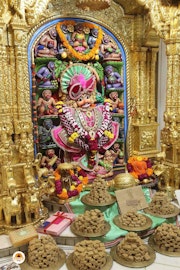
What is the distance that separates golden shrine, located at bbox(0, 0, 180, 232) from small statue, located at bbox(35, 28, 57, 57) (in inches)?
1.2

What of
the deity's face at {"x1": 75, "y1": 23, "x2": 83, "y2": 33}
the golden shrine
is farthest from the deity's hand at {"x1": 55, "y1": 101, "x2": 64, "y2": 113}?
the deity's face at {"x1": 75, "y1": 23, "x2": 83, "y2": 33}

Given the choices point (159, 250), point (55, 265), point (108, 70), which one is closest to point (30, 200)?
point (55, 265)

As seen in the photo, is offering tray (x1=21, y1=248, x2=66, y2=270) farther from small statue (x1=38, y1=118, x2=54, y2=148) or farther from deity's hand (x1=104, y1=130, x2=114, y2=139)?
deity's hand (x1=104, y1=130, x2=114, y2=139)

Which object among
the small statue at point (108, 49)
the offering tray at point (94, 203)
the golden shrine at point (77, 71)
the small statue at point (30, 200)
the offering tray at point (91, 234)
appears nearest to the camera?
the offering tray at point (91, 234)

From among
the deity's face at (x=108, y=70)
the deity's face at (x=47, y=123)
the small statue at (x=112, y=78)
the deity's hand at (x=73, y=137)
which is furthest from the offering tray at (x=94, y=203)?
the deity's face at (x=108, y=70)

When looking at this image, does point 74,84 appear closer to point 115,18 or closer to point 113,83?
point 113,83

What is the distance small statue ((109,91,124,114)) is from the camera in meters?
5.03

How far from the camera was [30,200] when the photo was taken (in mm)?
3486

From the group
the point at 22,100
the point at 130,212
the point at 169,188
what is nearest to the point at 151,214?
the point at 130,212

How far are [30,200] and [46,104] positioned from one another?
1.55 metres

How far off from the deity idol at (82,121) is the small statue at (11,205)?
1.28 meters

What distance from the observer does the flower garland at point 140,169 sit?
452cm

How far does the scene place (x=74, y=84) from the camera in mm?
4602

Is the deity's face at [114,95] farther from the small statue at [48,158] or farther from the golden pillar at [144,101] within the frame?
the small statue at [48,158]
